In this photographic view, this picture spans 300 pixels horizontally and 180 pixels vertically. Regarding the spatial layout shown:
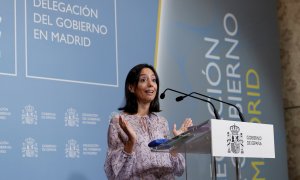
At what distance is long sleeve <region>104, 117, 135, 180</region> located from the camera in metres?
3.55

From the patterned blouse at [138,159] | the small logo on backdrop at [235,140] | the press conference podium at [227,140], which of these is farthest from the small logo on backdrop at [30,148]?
the small logo on backdrop at [235,140]

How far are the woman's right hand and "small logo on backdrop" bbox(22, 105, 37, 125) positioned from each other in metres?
0.79

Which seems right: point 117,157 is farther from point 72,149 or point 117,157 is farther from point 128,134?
point 72,149

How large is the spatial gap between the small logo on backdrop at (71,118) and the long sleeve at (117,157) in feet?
2.12

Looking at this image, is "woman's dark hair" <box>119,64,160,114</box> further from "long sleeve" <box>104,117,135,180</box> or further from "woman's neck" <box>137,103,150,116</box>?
"long sleeve" <box>104,117,135,180</box>

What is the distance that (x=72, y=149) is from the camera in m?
4.18

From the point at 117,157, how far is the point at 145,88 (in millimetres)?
500

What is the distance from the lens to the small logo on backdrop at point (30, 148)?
392cm

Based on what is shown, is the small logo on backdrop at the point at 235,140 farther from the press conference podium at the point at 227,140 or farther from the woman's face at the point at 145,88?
the woman's face at the point at 145,88

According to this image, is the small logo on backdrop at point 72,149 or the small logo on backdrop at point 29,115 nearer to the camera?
the small logo on backdrop at point 29,115

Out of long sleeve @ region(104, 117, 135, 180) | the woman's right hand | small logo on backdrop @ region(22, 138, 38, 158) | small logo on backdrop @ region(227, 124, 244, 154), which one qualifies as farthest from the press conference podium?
small logo on backdrop @ region(22, 138, 38, 158)

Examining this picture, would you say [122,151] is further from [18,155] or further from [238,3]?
[238,3]

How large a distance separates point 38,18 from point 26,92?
539 millimetres

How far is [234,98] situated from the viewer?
17.8ft
